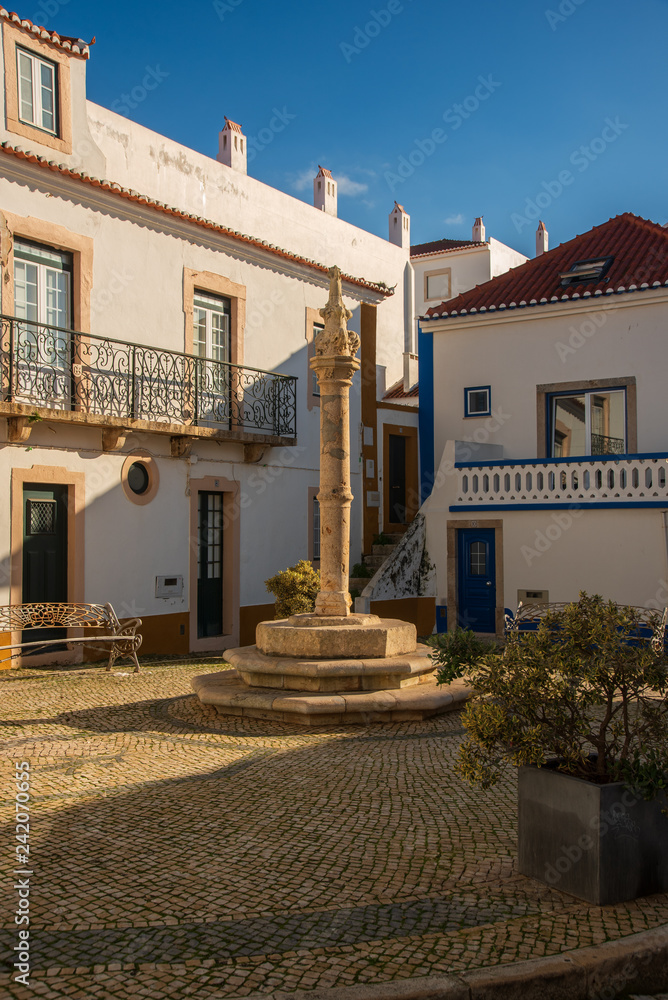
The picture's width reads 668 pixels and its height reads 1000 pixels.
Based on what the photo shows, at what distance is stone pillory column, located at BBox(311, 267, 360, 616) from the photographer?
8.52 meters

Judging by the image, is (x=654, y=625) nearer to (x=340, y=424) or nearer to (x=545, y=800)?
(x=545, y=800)

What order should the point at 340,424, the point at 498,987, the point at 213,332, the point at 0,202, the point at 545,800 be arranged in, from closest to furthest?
1. the point at 498,987
2. the point at 545,800
3. the point at 340,424
4. the point at 0,202
5. the point at 213,332

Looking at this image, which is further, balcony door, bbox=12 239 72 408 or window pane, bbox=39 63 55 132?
window pane, bbox=39 63 55 132

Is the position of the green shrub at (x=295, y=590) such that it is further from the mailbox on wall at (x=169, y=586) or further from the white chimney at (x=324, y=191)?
the white chimney at (x=324, y=191)

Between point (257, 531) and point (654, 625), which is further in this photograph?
point (257, 531)

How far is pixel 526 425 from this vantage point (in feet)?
52.1

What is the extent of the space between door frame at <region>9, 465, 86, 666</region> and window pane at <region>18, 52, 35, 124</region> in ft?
15.3

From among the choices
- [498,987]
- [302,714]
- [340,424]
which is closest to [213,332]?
[340,424]

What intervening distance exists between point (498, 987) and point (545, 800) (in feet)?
3.33

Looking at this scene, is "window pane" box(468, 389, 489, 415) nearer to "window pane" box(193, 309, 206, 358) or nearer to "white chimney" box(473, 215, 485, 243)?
"window pane" box(193, 309, 206, 358)

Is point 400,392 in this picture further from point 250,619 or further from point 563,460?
point 250,619

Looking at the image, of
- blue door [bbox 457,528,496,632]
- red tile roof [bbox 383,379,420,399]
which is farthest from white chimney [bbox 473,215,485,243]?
blue door [bbox 457,528,496,632]

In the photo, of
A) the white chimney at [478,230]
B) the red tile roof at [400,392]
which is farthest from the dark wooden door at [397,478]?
Answer: the white chimney at [478,230]

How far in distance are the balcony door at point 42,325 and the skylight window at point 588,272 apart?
355 inches
